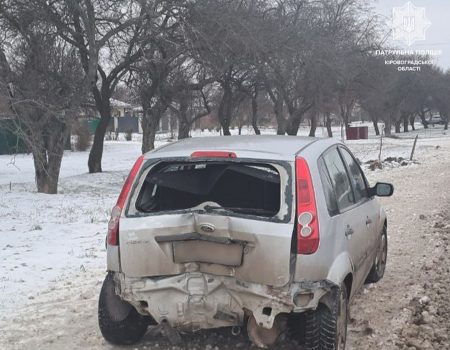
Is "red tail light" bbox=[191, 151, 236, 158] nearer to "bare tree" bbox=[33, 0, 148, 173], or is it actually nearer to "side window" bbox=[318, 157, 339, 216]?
"side window" bbox=[318, 157, 339, 216]

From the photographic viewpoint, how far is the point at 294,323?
4.49 meters

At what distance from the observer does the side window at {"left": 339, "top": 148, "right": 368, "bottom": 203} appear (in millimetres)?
5375

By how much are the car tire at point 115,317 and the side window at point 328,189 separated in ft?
5.79

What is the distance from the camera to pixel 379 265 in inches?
249

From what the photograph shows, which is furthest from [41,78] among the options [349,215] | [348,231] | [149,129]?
[348,231]

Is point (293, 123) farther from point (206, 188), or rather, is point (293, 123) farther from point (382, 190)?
point (206, 188)

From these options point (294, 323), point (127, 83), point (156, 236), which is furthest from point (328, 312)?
point (127, 83)

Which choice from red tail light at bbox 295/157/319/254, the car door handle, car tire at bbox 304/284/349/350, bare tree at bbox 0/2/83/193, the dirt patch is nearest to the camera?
red tail light at bbox 295/157/319/254

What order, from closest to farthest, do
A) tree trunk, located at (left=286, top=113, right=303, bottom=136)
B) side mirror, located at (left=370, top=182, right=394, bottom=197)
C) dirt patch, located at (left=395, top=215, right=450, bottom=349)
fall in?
1. dirt patch, located at (left=395, top=215, right=450, bottom=349)
2. side mirror, located at (left=370, top=182, right=394, bottom=197)
3. tree trunk, located at (left=286, top=113, right=303, bottom=136)

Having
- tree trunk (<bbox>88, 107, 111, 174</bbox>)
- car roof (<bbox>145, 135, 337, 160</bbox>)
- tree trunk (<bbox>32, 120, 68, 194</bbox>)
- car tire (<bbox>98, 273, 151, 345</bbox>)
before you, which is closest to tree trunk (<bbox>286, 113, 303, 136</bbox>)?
tree trunk (<bbox>88, 107, 111, 174</bbox>)

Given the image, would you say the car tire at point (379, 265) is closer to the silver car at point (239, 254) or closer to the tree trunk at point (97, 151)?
the silver car at point (239, 254)

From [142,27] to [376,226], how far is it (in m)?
13.7

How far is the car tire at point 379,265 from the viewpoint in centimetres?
615

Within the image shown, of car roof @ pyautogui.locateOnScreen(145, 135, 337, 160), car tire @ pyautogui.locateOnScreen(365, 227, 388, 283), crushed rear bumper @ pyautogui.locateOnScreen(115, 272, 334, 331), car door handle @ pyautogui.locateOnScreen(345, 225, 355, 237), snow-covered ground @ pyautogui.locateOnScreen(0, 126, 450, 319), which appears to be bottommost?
snow-covered ground @ pyautogui.locateOnScreen(0, 126, 450, 319)
